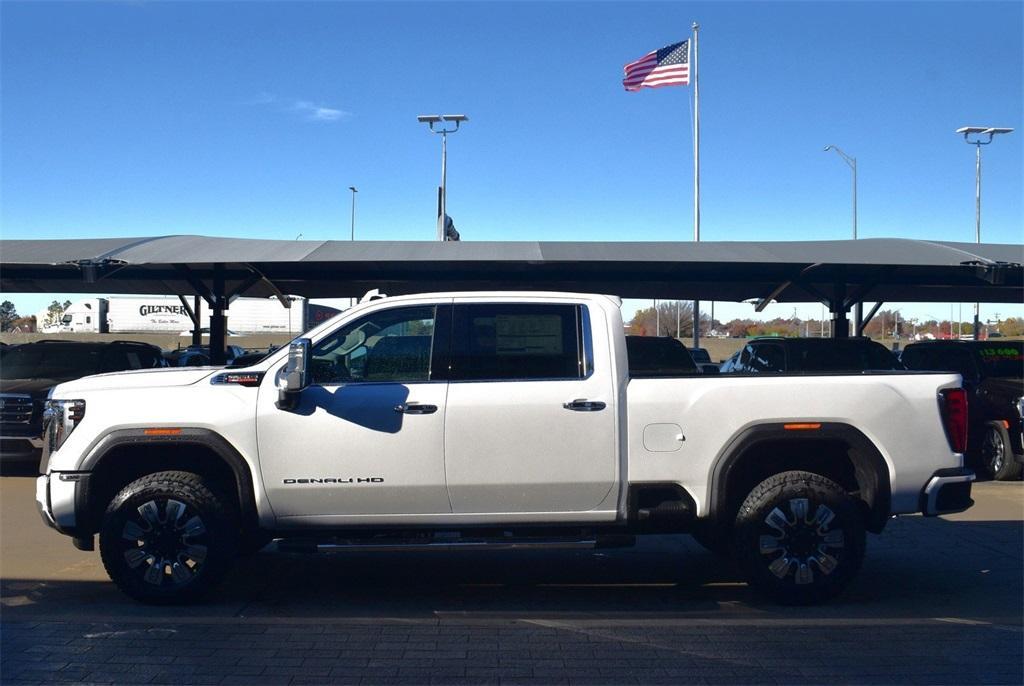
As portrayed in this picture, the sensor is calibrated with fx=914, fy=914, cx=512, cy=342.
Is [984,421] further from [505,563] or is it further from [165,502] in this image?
[165,502]

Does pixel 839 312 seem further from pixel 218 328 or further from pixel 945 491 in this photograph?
pixel 218 328

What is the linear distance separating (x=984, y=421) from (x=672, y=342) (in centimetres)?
451

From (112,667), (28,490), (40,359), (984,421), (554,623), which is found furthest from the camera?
(40,359)

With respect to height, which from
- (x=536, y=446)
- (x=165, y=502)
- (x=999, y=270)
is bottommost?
(x=165, y=502)

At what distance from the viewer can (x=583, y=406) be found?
19.7ft

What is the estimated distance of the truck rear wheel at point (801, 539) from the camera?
6109 mm

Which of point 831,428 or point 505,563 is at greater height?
point 831,428

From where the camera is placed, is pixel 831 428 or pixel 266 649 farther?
pixel 831 428

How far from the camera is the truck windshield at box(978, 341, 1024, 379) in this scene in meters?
13.1

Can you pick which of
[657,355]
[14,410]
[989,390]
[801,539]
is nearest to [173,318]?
[14,410]

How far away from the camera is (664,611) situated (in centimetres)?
625

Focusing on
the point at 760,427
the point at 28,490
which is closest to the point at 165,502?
the point at 760,427

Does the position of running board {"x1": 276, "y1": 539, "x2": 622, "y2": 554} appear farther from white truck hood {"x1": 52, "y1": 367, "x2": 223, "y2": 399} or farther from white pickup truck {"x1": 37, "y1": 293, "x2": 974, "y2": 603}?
white truck hood {"x1": 52, "y1": 367, "x2": 223, "y2": 399}

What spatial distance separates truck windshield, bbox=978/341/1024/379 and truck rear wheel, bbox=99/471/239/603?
444 inches
